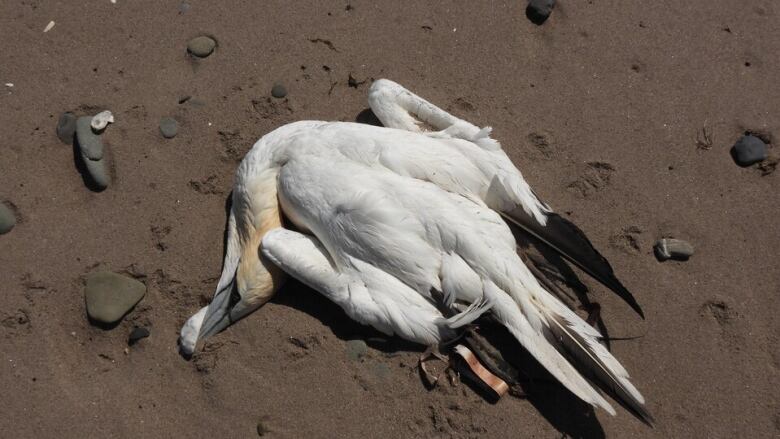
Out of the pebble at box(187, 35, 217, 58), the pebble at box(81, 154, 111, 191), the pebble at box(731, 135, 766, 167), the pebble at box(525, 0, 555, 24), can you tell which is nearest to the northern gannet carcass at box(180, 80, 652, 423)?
the pebble at box(81, 154, 111, 191)

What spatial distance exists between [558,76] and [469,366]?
84.0 inches

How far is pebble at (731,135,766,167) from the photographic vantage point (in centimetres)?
377

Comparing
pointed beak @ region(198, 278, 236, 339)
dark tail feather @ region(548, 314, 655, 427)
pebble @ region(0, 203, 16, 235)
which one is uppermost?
dark tail feather @ region(548, 314, 655, 427)

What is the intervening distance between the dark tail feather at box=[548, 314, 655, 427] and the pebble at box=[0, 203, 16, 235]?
3.42 metres

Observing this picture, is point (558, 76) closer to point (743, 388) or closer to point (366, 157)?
point (366, 157)

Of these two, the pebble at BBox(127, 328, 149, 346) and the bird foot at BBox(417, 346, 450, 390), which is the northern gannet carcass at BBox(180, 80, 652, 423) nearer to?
the bird foot at BBox(417, 346, 450, 390)

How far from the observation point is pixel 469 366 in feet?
10.6

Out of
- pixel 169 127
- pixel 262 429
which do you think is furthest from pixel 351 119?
pixel 262 429

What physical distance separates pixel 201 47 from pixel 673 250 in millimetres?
3459

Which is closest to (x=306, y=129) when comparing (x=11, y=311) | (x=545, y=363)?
(x=545, y=363)

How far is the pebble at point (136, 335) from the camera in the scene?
137 inches

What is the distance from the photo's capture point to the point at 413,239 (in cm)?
290

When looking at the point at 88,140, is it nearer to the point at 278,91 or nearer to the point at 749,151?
the point at 278,91

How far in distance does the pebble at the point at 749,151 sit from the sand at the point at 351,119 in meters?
0.07
